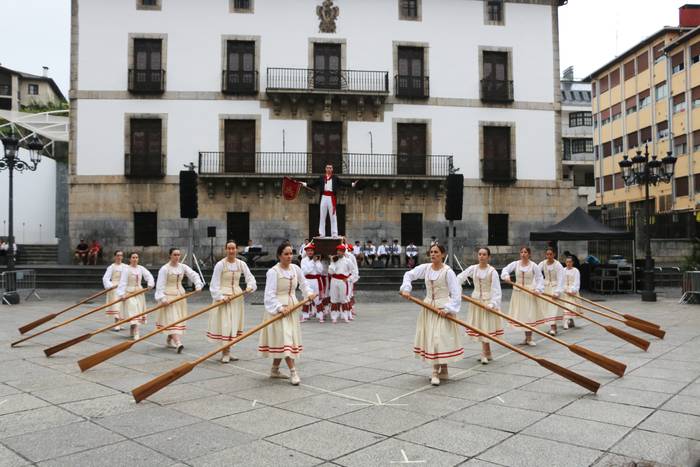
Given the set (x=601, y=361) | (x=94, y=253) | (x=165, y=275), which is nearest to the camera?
(x=601, y=361)

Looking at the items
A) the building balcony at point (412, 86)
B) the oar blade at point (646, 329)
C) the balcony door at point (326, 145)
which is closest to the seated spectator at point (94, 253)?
the balcony door at point (326, 145)

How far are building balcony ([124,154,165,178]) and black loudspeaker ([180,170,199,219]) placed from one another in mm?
7042

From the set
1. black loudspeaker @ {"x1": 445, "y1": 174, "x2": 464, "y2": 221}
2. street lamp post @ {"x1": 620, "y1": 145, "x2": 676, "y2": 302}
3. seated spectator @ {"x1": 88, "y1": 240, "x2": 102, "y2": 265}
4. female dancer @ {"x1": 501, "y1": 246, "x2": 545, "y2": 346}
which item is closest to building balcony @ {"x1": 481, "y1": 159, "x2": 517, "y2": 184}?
street lamp post @ {"x1": 620, "y1": 145, "x2": 676, "y2": 302}

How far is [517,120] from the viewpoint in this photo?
27.9m

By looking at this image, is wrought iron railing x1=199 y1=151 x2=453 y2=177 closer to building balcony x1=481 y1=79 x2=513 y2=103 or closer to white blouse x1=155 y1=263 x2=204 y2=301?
building balcony x1=481 y1=79 x2=513 y2=103

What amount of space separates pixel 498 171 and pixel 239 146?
12651 mm

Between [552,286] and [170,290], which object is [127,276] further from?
[552,286]

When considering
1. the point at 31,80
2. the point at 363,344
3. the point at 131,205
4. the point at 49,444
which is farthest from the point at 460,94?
the point at 31,80

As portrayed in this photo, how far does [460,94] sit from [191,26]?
13.3 meters

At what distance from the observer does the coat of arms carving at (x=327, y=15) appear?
26906 mm

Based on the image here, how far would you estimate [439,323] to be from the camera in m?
7.20

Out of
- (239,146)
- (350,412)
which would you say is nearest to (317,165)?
(239,146)

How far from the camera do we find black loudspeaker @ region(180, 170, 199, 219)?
765 inches

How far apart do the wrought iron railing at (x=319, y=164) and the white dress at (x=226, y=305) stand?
56.3 ft
